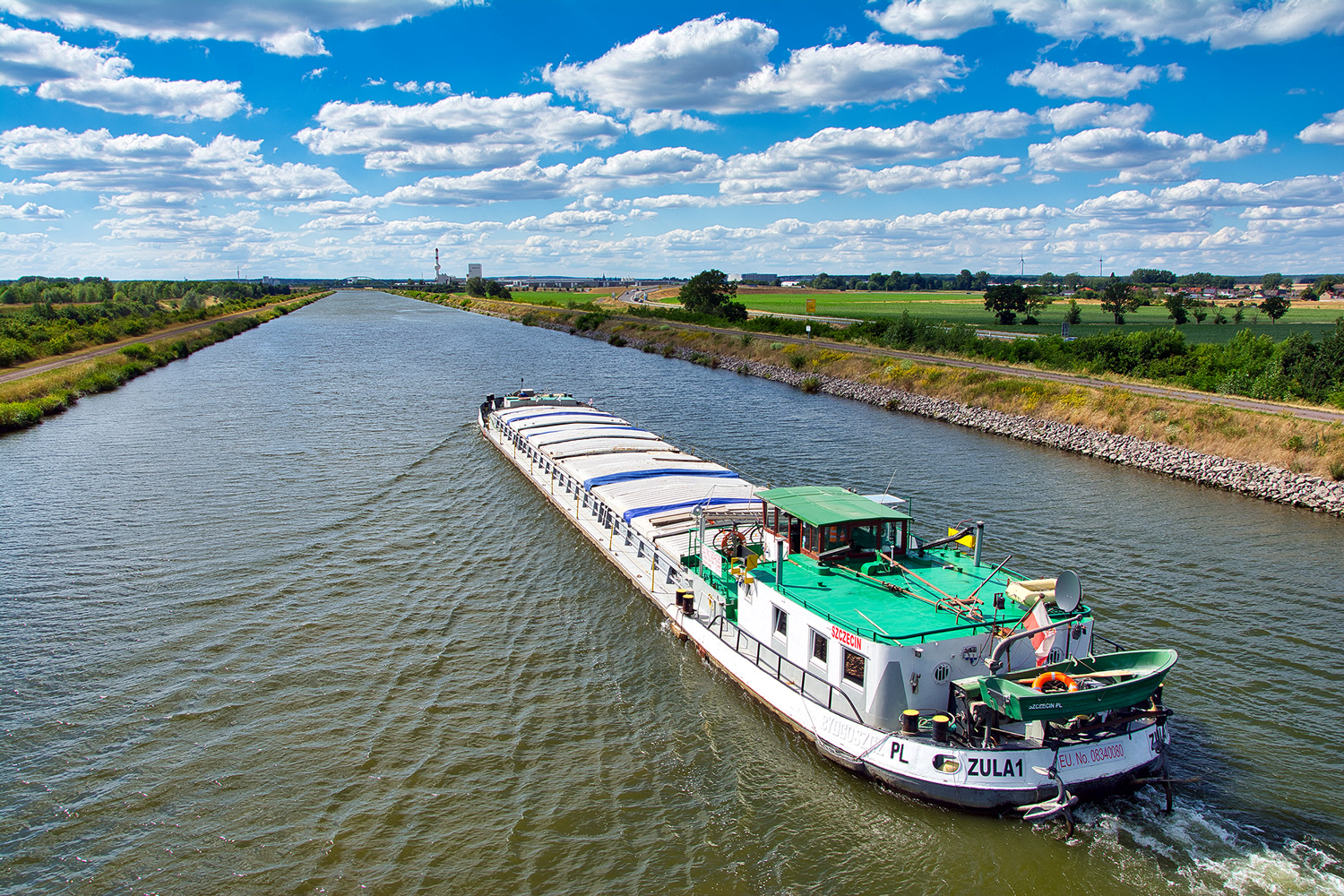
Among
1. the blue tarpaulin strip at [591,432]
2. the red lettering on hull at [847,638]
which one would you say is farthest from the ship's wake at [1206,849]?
the blue tarpaulin strip at [591,432]

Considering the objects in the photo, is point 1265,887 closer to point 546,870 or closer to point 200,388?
point 546,870

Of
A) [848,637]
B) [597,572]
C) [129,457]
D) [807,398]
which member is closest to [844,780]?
[848,637]

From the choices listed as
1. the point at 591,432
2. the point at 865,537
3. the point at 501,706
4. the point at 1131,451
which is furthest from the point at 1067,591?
the point at 1131,451

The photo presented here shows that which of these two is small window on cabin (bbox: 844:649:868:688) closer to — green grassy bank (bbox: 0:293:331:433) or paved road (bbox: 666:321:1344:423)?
paved road (bbox: 666:321:1344:423)

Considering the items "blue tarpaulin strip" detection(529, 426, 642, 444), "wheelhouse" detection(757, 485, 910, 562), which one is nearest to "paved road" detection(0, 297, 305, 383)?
"blue tarpaulin strip" detection(529, 426, 642, 444)

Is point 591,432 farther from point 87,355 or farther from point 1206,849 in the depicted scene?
point 87,355
